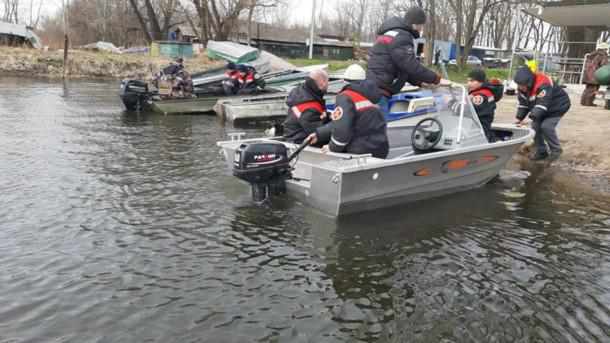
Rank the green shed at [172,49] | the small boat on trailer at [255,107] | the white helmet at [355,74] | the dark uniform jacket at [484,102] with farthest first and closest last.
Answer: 1. the green shed at [172,49]
2. the small boat on trailer at [255,107]
3. the dark uniform jacket at [484,102]
4. the white helmet at [355,74]

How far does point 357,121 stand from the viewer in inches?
218

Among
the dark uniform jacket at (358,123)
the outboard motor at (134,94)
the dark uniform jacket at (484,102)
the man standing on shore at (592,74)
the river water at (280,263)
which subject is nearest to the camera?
the river water at (280,263)

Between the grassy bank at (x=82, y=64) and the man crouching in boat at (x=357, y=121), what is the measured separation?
24.6 metres

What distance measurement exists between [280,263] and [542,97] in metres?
5.54

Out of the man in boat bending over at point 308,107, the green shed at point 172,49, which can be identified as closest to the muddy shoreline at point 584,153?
the man in boat bending over at point 308,107

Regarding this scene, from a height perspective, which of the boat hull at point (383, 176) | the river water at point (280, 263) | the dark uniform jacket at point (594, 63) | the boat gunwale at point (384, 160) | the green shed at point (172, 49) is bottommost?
the river water at point (280, 263)

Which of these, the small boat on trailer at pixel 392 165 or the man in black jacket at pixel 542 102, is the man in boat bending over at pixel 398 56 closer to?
the small boat on trailer at pixel 392 165

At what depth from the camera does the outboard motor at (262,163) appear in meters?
5.25

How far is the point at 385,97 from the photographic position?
6.63 m

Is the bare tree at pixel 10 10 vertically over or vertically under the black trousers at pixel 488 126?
over

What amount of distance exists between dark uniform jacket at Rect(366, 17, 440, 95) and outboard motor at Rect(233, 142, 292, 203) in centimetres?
185

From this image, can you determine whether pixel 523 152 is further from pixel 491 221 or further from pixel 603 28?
pixel 603 28

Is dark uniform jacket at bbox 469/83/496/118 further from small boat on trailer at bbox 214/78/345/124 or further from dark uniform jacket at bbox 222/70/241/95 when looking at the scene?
dark uniform jacket at bbox 222/70/241/95

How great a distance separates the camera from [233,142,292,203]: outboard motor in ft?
17.2
